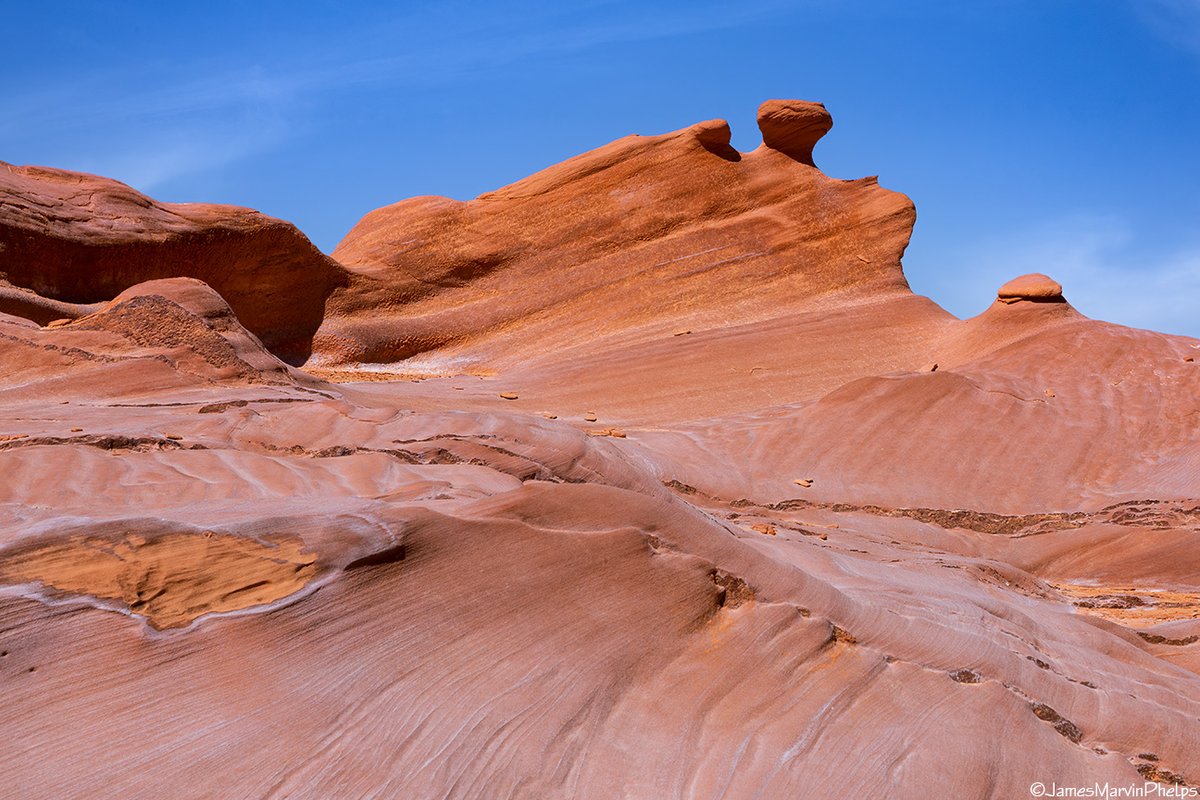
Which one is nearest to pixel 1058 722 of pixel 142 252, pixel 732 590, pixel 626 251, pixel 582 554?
pixel 732 590

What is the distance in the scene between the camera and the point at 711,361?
13.8m

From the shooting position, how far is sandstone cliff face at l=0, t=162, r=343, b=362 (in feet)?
41.5

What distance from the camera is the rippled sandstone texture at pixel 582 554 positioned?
10.1 feet

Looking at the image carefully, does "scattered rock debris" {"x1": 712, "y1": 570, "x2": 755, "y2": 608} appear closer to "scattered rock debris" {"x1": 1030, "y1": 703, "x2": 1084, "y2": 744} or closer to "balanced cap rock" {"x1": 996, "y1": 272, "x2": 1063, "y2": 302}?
"scattered rock debris" {"x1": 1030, "y1": 703, "x2": 1084, "y2": 744}

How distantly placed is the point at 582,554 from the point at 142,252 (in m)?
11.6

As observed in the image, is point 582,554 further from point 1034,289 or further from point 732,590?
point 1034,289

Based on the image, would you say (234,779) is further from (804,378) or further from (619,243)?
(619,243)

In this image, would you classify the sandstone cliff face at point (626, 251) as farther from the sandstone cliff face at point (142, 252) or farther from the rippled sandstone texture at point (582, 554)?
the rippled sandstone texture at point (582, 554)

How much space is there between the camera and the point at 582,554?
3.87m

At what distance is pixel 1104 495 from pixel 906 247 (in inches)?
276

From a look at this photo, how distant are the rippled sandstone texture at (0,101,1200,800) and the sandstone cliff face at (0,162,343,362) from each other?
0.15 feet

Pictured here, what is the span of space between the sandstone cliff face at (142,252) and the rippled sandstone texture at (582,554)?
1.9 inches

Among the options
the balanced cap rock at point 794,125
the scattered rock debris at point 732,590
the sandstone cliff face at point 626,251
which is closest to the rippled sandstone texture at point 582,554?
the scattered rock debris at point 732,590

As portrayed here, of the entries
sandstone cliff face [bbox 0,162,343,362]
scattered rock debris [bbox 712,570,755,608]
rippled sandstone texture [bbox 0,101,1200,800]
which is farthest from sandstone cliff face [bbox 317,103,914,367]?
scattered rock debris [bbox 712,570,755,608]
